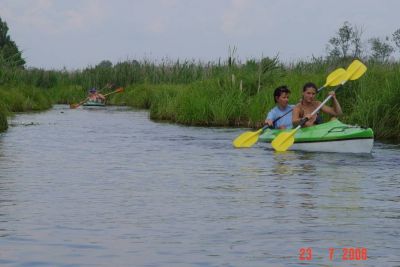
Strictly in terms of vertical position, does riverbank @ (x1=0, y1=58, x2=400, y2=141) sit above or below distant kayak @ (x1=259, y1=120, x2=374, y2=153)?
above

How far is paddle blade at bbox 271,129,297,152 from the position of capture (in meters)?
13.9

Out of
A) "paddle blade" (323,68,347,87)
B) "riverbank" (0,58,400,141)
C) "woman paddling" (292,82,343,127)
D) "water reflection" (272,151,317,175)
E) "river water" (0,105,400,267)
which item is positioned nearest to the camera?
"river water" (0,105,400,267)

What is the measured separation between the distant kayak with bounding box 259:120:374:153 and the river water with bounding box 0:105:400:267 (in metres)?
0.21

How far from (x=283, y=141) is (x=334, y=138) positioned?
81 centimetres

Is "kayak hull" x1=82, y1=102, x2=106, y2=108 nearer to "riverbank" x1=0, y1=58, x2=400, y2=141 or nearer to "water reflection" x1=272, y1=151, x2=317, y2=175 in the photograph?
"riverbank" x1=0, y1=58, x2=400, y2=141

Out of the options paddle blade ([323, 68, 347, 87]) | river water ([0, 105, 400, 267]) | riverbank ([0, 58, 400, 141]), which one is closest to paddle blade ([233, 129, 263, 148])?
river water ([0, 105, 400, 267])

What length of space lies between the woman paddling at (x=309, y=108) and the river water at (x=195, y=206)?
29.7 inches

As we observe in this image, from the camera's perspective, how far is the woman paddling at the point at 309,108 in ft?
47.4

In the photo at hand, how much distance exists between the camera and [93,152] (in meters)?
14.3

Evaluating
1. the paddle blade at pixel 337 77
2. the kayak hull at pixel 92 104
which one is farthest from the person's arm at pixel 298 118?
the kayak hull at pixel 92 104

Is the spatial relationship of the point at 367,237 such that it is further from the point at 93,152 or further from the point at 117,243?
the point at 93,152

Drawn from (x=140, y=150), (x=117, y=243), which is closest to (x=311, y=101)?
(x=140, y=150)

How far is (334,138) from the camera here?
13.7 m

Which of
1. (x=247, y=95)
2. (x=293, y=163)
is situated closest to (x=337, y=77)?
(x=293, y=163)
